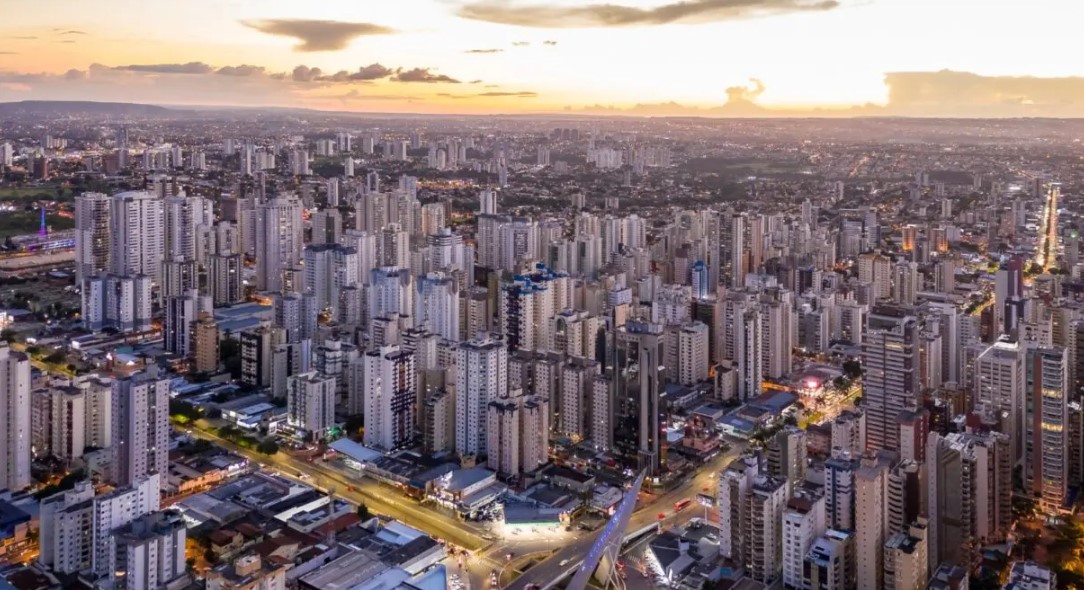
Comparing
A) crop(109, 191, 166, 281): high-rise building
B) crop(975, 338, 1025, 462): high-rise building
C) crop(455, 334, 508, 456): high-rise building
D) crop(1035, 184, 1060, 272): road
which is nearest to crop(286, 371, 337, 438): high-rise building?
crop(455, 334, 508, 456): high-rise building

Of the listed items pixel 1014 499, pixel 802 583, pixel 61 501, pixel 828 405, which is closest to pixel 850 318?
pixel 828 405

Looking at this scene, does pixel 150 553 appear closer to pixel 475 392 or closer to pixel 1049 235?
pixel 475 392

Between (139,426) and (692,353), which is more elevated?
(692,353)

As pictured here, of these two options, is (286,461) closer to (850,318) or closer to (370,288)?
(370,288)

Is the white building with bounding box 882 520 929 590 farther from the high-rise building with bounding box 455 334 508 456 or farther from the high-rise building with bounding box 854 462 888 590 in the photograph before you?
the high-rise building with bounding box 455 334 508 456

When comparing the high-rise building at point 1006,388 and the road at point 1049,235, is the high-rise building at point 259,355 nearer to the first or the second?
the high-rise building at point 1006,388

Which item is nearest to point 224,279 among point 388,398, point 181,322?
point 181,322
